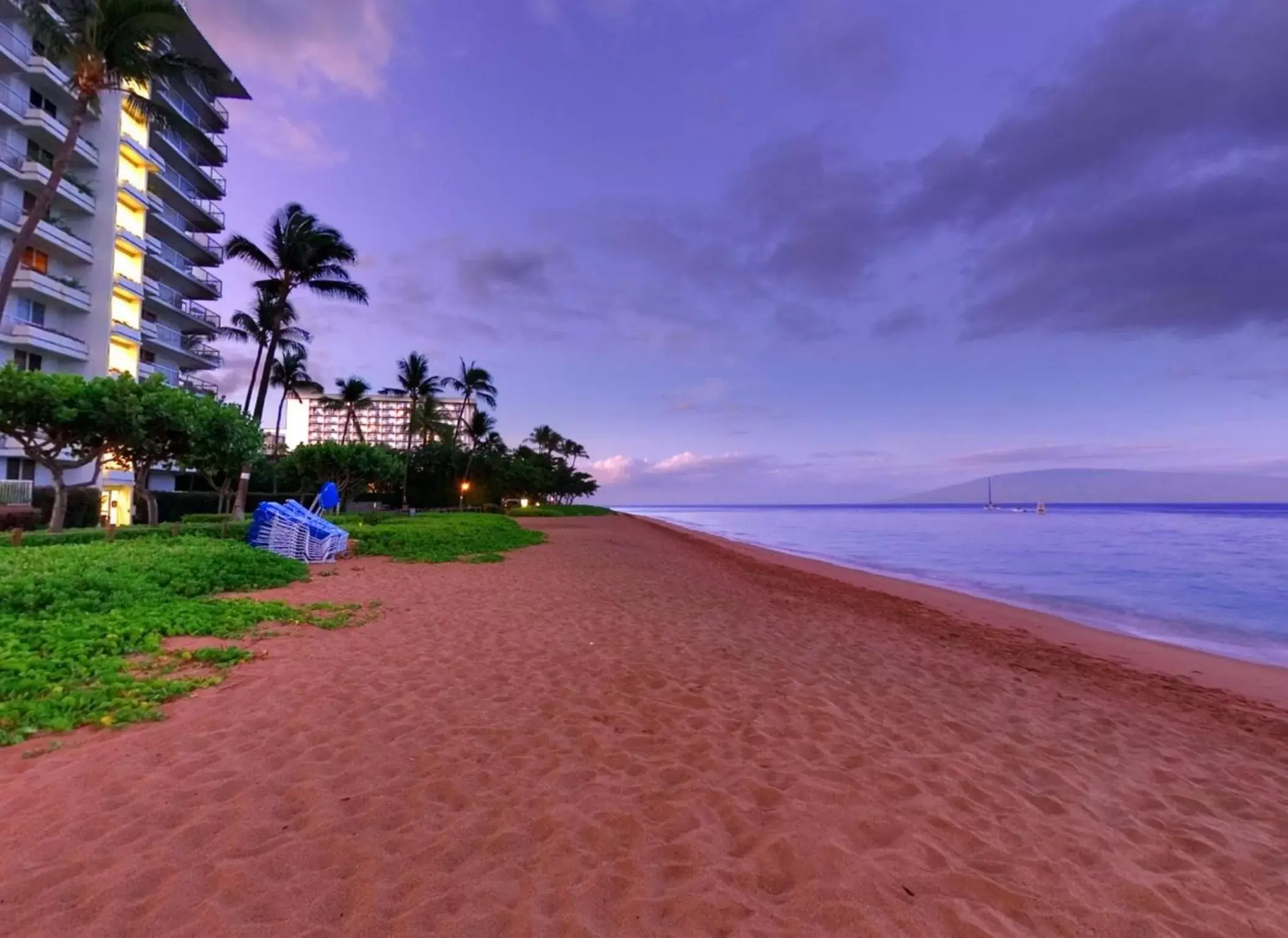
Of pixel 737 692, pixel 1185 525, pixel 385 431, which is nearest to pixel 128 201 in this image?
pixel 737 692

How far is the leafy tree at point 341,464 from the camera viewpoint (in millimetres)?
29281

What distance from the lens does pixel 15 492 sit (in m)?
23.2

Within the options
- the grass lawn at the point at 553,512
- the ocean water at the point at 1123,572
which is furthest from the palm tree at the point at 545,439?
the ocean water at the point at 1123,572

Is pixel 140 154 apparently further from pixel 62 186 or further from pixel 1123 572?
pixel 1123 572

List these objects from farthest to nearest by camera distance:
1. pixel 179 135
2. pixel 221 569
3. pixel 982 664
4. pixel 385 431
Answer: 1. pixel 385 431
2. pixel 179 135
3. pixel 221 569
4. pixel 982 664

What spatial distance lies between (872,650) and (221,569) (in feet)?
33.0

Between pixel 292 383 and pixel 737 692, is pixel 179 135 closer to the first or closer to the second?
pixel 292 383

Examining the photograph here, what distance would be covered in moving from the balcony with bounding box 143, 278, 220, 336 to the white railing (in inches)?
545

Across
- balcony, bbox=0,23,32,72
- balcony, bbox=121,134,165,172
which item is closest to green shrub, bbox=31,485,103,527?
balcony, bbox=0,23,32,72

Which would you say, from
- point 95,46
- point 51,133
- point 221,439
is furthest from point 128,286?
point 221,439

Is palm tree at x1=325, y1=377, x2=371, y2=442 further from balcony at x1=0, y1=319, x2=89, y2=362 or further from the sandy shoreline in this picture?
the sandy shoreline

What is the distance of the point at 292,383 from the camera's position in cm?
4850

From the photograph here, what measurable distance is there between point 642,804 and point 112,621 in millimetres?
6323

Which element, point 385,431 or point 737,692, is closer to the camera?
point 737,692
